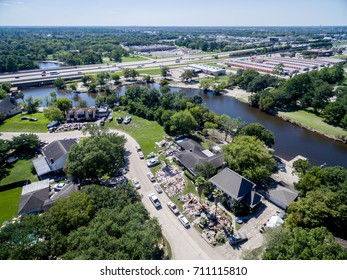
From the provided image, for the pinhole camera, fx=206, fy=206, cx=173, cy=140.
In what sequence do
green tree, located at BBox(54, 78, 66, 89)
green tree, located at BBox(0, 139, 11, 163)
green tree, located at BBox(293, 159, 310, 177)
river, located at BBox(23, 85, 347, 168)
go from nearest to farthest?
green tree, located at BBox(293, 159, 310, 177), green tree, located at BBox(0, 139, 11, 163), river, located at BBox(23, 85, 347, 168), green tree, located at BBox(54, 78, 66, 89)

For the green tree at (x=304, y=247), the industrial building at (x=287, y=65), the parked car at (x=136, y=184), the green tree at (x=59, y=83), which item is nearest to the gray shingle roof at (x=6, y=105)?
the green tree at (x=59, y=83)

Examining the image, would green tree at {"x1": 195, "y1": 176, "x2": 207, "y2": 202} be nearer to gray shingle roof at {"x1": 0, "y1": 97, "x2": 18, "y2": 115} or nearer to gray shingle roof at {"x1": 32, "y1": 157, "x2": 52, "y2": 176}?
gray shingle roof at {"x1": 32, "y1": 157, "x2": 52, "y2": 176}

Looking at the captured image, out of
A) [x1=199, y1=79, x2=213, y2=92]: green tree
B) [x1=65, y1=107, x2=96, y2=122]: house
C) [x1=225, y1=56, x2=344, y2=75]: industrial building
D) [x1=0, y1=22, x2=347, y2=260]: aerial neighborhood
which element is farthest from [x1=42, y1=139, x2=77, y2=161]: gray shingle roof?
[x1=225, y1=56, x2=344, y2=75]: industrial building

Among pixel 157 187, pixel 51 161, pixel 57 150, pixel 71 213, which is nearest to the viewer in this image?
pixel 71 213

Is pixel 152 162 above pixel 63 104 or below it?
below

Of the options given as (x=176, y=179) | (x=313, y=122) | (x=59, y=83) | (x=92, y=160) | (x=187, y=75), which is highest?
(x=187, y=75)

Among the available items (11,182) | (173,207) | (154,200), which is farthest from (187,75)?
(11,182)

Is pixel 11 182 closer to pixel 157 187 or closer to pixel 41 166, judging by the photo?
pixel 41 166
